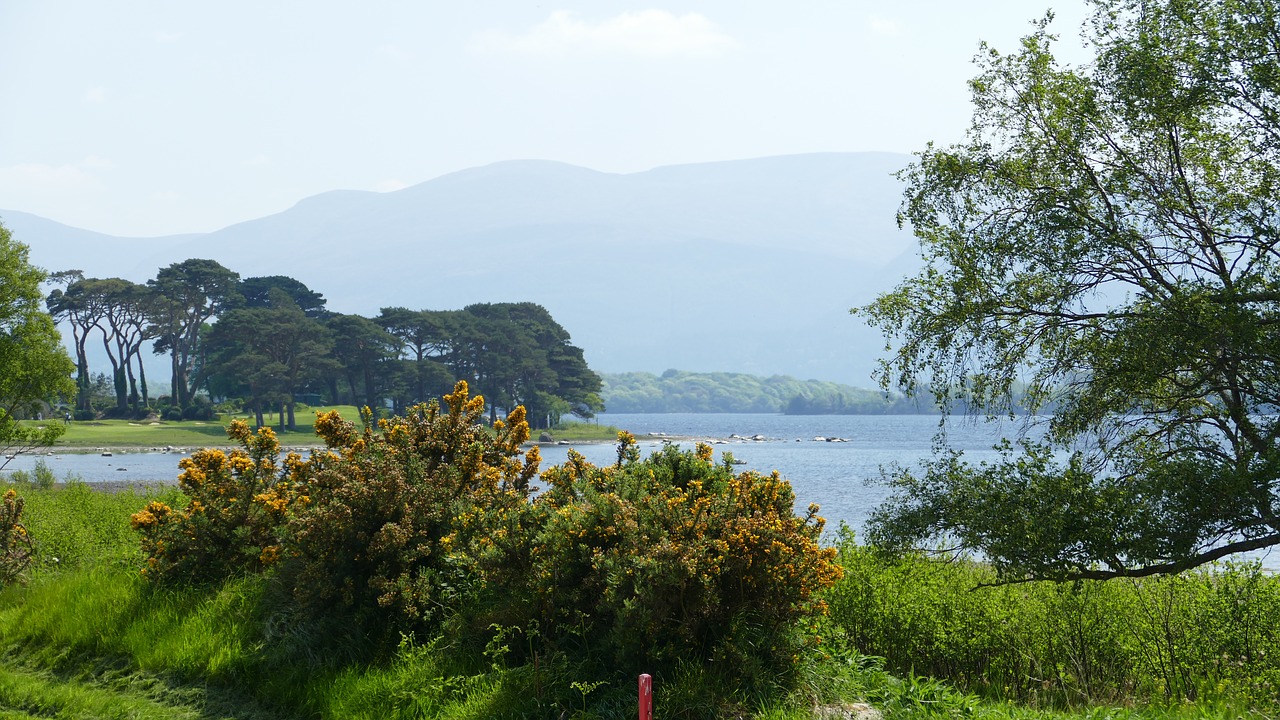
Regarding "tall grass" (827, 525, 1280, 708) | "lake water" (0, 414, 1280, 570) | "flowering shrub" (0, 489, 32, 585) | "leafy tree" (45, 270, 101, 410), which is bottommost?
"lake water" (0, 414, 1280, 570)

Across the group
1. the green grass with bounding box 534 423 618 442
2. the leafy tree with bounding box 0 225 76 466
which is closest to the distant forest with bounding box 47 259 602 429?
the green grass with bounding box 534 423 618 442

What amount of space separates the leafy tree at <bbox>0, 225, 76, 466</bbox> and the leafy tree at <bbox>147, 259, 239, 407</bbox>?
65630 millimetres

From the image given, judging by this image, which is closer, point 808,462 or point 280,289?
point 808,462

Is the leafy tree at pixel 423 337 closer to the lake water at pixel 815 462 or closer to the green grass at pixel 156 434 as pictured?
the green grass at pixel 156 434

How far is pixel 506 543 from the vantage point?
260 inches

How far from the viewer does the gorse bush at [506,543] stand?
19.2 ft

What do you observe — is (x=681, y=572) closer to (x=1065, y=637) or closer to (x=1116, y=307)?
(x=1065, y=637)

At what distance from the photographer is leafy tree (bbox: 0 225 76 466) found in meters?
19.1

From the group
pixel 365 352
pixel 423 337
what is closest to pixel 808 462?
A: pixel 423 337

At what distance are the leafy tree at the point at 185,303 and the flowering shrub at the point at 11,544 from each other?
7669cm

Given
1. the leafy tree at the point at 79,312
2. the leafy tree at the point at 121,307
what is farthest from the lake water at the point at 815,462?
the leafy tree at the point at 121,307

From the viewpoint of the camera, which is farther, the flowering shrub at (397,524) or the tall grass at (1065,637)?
the tall grass at (1065,637)

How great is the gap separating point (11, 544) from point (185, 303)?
81.6 metres

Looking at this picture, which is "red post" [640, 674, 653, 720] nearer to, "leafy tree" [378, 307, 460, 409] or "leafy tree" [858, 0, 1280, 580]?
"leafy tree" [858, 0, 1280, 580]
